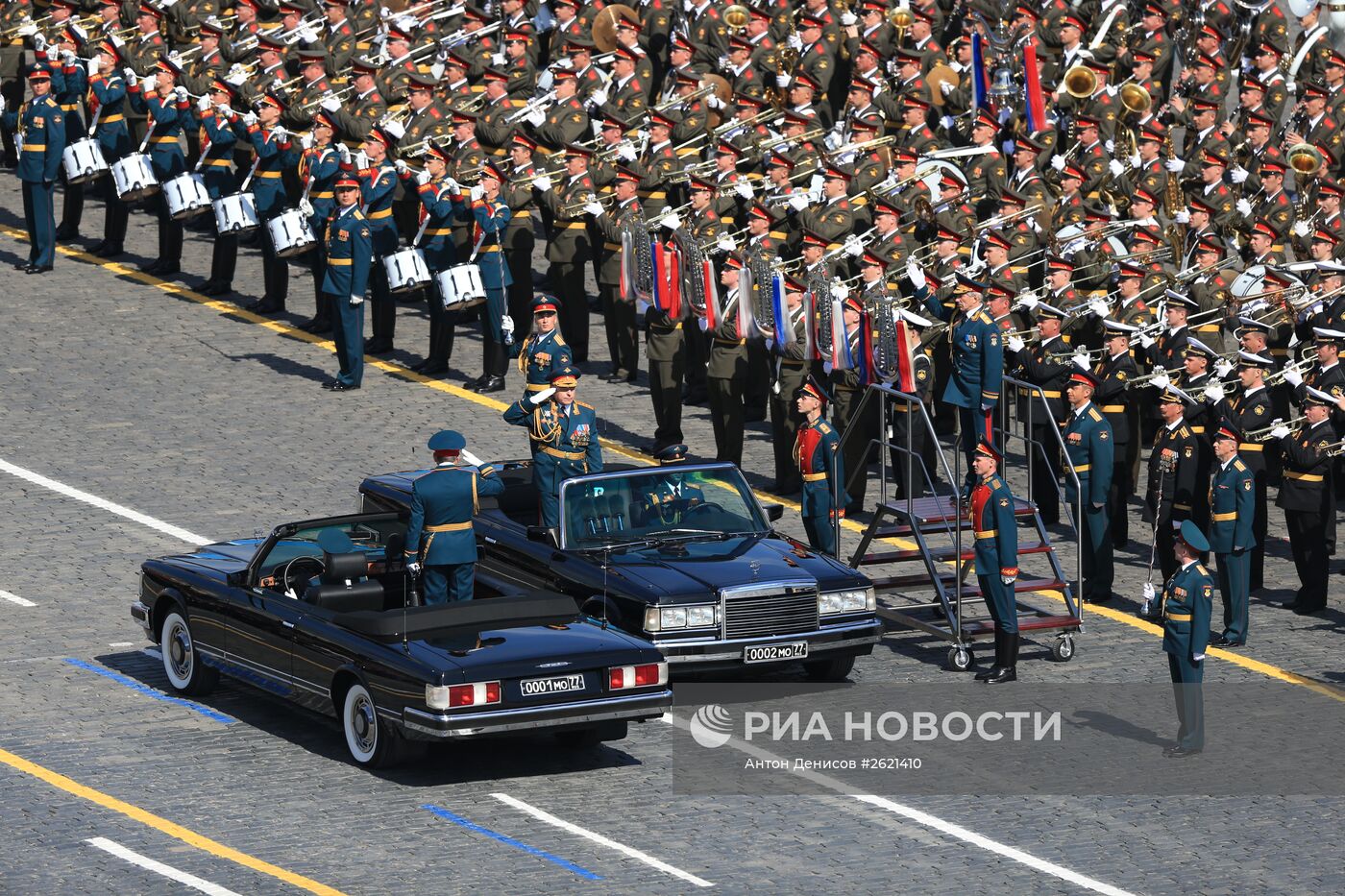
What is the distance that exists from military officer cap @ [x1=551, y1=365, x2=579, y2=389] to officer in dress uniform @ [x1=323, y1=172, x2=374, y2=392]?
487 cm

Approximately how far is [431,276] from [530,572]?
7.97 metres

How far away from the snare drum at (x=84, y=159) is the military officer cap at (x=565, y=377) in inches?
375

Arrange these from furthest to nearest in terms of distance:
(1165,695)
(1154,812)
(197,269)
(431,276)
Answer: (197,269) < (431,276) < (1165,695) < (1154,812)

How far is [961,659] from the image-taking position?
63.1ft

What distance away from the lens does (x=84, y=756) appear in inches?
666

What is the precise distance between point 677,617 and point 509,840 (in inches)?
117

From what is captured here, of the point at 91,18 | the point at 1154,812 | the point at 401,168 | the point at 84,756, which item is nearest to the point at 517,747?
the point at 84,756

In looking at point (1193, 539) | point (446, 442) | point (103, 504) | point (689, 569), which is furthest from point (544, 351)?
point (1193, 539)

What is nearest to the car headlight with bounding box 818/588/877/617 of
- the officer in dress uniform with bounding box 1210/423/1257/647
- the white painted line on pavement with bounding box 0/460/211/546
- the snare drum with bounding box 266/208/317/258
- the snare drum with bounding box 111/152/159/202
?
the officer in dress uniform with bounding box 1210/423/1257/647

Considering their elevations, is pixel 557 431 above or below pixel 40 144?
below

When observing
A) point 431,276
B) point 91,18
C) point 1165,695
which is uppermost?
point 91,18

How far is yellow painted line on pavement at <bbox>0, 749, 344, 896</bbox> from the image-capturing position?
14680 millimetres

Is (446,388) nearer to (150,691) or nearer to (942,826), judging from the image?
(150,691)

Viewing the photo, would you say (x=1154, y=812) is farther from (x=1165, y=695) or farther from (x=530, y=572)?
(x=530, y=572)
